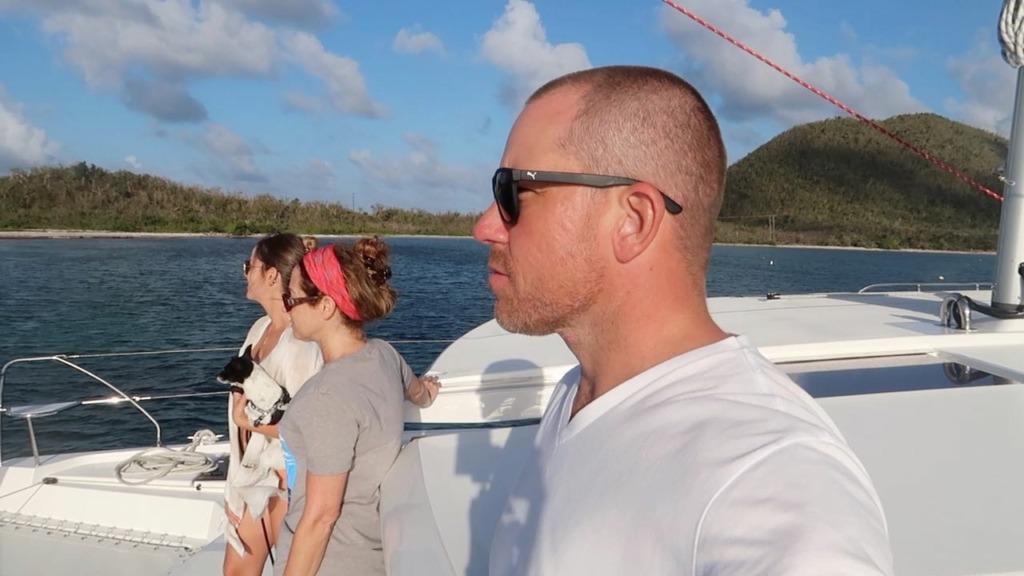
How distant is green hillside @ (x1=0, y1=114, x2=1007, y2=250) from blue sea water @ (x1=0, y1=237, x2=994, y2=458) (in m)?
19.6

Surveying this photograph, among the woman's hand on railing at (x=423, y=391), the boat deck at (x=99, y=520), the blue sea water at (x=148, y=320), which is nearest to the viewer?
the woman's hand on railing at (x=423, y=391)

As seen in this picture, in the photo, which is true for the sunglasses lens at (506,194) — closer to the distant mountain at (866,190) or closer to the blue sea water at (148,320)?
the blue sea water at (148,320)

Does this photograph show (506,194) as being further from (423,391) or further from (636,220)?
(423,391)

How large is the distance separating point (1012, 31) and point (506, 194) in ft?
11.4

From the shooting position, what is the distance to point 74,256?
108 ft

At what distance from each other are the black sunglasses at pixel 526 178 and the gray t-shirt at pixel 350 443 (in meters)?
0.88

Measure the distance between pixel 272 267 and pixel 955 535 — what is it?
2.16 m

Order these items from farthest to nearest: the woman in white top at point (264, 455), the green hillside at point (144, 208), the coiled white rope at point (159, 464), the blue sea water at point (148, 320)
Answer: the green hillside at point (144, 208) → the blue sea water at point (148, 320) → the coiled white rope at point (159, 464) → the woman in white top at point (264, 455)

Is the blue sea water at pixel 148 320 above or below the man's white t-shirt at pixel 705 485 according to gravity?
below

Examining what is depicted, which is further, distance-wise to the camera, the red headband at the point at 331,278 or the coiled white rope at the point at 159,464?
the coiled white rope at the point at 159,464

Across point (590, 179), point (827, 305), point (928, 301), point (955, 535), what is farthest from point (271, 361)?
point (928, 301)

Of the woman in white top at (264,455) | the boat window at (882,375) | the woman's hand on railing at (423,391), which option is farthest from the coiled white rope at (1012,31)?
the woman in white top at (264,455)

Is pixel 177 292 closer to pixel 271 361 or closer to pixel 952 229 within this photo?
pixel 271 361

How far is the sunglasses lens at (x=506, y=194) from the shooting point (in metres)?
1.05
